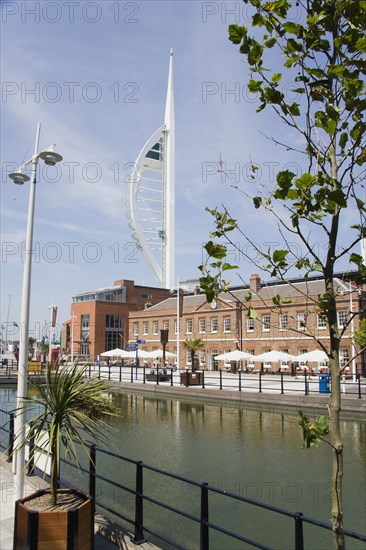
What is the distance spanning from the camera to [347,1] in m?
2.99

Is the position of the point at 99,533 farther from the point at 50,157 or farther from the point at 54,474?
the point at 50,157

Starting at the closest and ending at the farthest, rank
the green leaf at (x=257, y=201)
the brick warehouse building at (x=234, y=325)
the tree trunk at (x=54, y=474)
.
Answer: the green leaf at (x=257, y=201)
the tree trunk at (x=54, y=474)
the brick warehouse building at (x=234, y=325)

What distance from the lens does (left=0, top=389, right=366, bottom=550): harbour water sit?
7871 millimetres

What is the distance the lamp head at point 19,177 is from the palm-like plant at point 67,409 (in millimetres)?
4179

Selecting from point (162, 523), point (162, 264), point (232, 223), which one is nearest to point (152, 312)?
point (162, 264)

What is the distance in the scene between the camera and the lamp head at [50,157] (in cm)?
821

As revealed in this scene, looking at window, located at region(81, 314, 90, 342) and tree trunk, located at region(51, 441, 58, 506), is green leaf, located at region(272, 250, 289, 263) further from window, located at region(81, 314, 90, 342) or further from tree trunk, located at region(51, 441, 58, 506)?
window, located at region(81, 314, 90, 342)

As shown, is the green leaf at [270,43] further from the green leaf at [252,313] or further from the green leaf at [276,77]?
the green leaf at [252,313]

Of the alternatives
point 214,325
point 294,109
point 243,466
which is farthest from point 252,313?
point 214,325

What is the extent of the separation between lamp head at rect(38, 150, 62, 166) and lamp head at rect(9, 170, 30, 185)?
0.62 metres

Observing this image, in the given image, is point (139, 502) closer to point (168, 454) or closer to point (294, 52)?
point (294, 52)

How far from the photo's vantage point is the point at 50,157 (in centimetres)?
828

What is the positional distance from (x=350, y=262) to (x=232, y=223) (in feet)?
2.76

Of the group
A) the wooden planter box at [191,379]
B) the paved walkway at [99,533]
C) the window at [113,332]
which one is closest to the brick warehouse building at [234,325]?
the window at [113,332]
